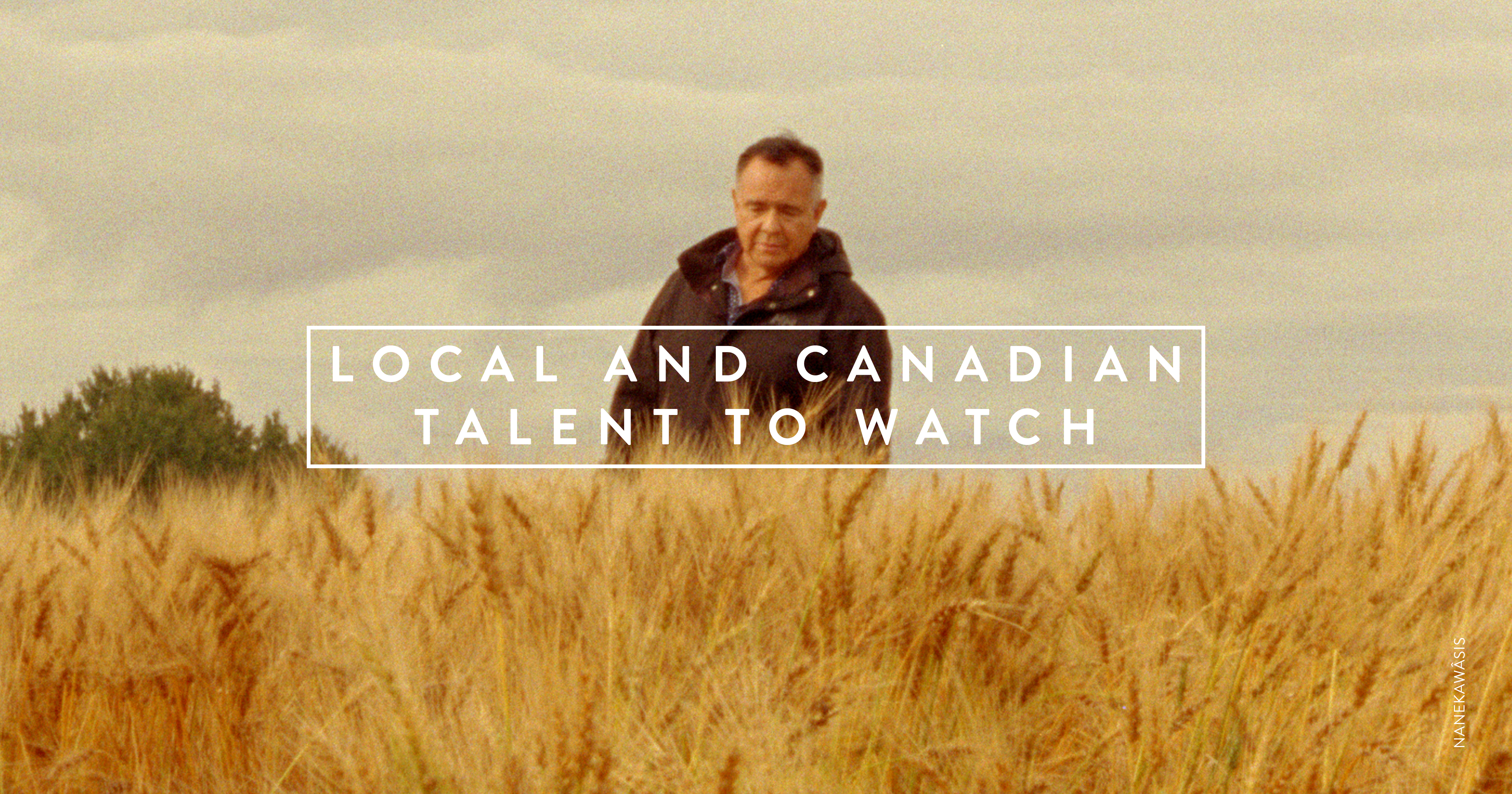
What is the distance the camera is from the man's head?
5543 mm

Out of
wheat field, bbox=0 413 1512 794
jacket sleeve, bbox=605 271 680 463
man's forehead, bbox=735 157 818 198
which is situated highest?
man's forehead, bbox=735 157 818 198

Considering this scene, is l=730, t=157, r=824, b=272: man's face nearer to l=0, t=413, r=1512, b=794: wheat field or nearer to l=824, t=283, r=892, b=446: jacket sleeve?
l=824, t=283, r=892, b=446: jacket sleeve

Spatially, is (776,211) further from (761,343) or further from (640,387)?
(640,387)

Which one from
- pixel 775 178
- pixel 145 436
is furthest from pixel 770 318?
pixel 145 436

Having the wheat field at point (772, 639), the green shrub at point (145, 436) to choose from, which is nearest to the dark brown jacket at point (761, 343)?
the wheat field at point (772, 639)

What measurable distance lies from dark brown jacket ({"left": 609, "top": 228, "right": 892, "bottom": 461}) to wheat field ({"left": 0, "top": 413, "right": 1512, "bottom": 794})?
2.00m

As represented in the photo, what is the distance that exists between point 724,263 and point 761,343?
1.69 ft

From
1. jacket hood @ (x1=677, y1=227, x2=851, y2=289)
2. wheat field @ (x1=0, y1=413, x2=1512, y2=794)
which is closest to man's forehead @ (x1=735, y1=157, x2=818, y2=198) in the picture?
jacket hood @ (x1=677, y1=227, x2=851, y2=289)

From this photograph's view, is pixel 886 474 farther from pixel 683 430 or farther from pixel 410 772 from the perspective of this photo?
pixel 683 430

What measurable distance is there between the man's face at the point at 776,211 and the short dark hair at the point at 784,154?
0.01 m

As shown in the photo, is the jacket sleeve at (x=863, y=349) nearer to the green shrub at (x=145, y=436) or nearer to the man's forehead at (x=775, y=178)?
the man's forehead at (x=775, y=178)

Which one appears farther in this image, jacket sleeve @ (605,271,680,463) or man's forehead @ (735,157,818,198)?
jacket sleeve @ (605,271,680,463)

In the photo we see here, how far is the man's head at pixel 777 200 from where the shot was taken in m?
5.54

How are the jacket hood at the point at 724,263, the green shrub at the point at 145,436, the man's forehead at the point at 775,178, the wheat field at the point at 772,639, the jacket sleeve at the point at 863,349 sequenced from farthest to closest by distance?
the green shrub at the point at 145,436
the jacket hood at the point at 724,263
the man's forehead at the point at 775,178
the jacket sleeve at the point at 863,349
the wheat field at the point at 772,639
